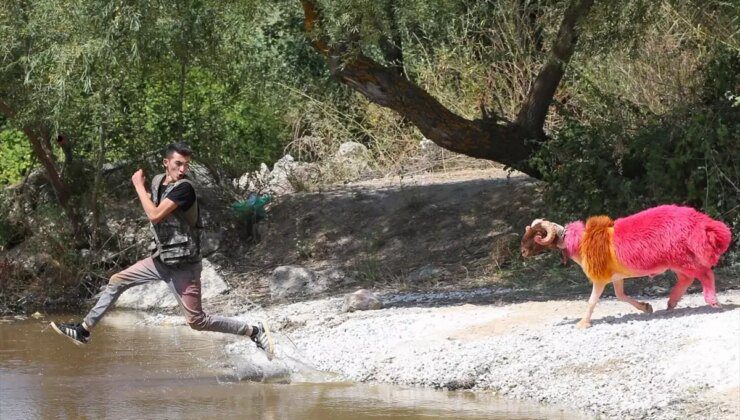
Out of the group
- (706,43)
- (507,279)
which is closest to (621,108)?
(706,43)

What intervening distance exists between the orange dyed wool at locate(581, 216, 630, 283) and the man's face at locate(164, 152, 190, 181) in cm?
316

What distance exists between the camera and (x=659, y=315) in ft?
30.5

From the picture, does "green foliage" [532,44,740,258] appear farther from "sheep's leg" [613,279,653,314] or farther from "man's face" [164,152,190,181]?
"man's face" [164,152,190,181]

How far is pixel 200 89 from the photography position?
15961 mm

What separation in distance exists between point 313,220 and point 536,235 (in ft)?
23.7

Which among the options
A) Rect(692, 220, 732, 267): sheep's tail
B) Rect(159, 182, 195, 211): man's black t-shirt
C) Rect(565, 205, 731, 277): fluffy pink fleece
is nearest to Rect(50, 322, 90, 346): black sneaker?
Rect(159, 182, 195, 211): man's black t-shirt

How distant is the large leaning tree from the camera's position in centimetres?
1227

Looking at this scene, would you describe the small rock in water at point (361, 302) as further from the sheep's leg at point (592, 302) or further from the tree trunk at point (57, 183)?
the tree trunk at point (57, 183)

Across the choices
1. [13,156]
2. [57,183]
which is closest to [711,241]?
[57,183]

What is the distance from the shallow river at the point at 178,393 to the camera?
8.41 m

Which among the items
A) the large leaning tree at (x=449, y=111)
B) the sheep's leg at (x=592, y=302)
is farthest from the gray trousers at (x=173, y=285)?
the large leaning tree at (x=449, y=111)

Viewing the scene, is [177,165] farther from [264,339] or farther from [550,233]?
[550,233]

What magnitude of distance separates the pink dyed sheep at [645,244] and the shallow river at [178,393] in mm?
1341

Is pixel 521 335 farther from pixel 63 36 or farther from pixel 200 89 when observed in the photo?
pixel 200 89
